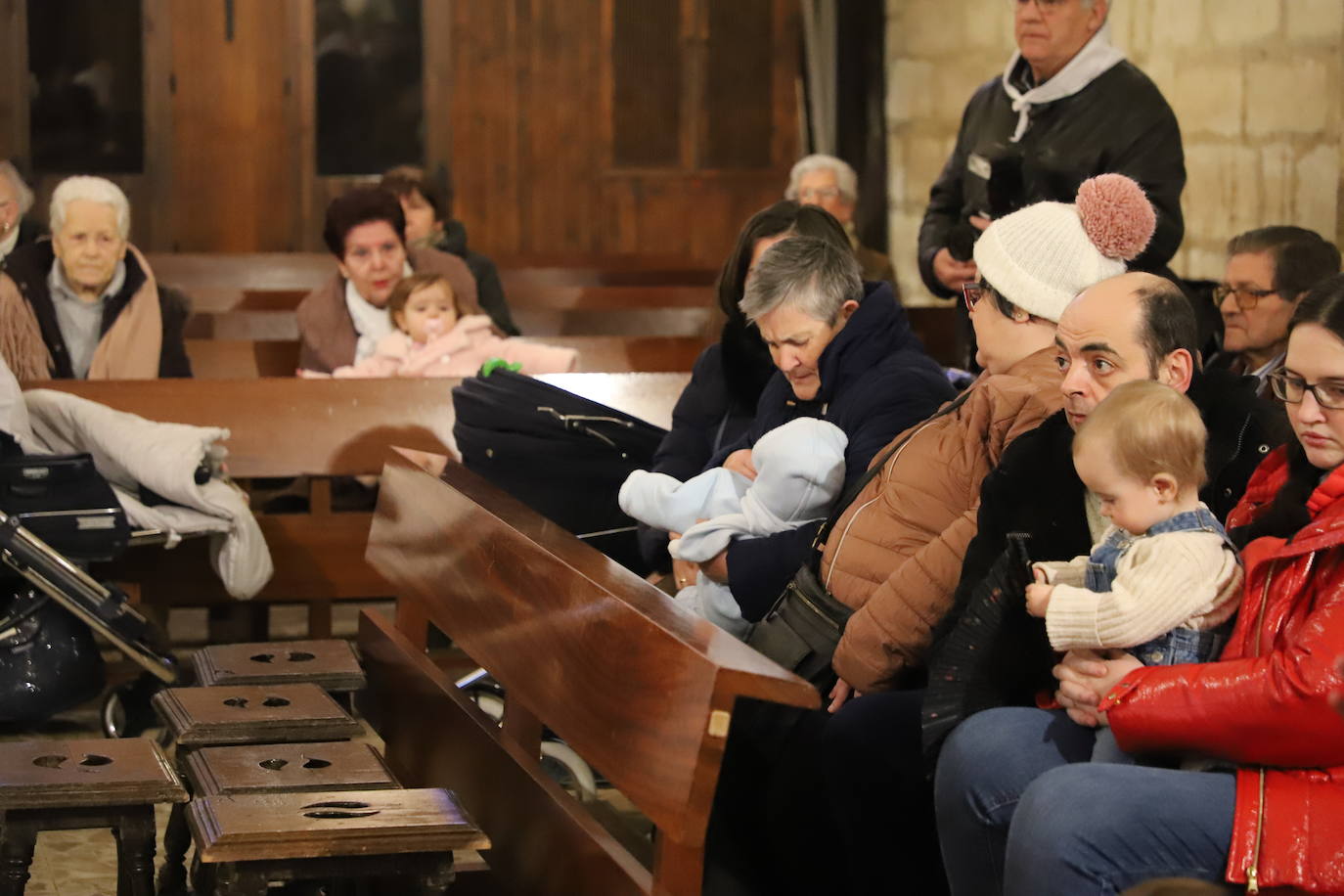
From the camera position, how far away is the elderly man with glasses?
148 inches

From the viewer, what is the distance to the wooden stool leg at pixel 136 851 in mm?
2713

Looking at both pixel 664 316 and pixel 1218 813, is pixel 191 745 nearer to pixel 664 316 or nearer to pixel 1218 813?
pixel 1218 813

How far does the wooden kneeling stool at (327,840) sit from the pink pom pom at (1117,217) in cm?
120

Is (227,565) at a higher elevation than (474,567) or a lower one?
lower

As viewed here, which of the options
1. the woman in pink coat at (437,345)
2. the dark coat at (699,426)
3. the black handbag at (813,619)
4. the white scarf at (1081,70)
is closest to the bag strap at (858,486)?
the black handbag at (813,619)

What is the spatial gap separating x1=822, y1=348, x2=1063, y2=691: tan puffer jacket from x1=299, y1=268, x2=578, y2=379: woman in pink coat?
2.75 metres

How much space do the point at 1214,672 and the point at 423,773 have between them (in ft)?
5.48

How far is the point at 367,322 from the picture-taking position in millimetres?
5676

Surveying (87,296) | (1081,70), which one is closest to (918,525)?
(1081,70)

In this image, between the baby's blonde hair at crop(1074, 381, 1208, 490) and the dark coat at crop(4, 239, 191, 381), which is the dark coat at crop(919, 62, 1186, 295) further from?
the dark coat at crop(4, 239, 191, 381)

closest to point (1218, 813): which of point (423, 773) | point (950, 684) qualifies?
point (950, 684)

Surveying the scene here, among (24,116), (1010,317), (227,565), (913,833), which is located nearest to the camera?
(913,833)

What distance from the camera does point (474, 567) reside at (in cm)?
300

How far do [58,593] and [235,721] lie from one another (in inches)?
42.0
